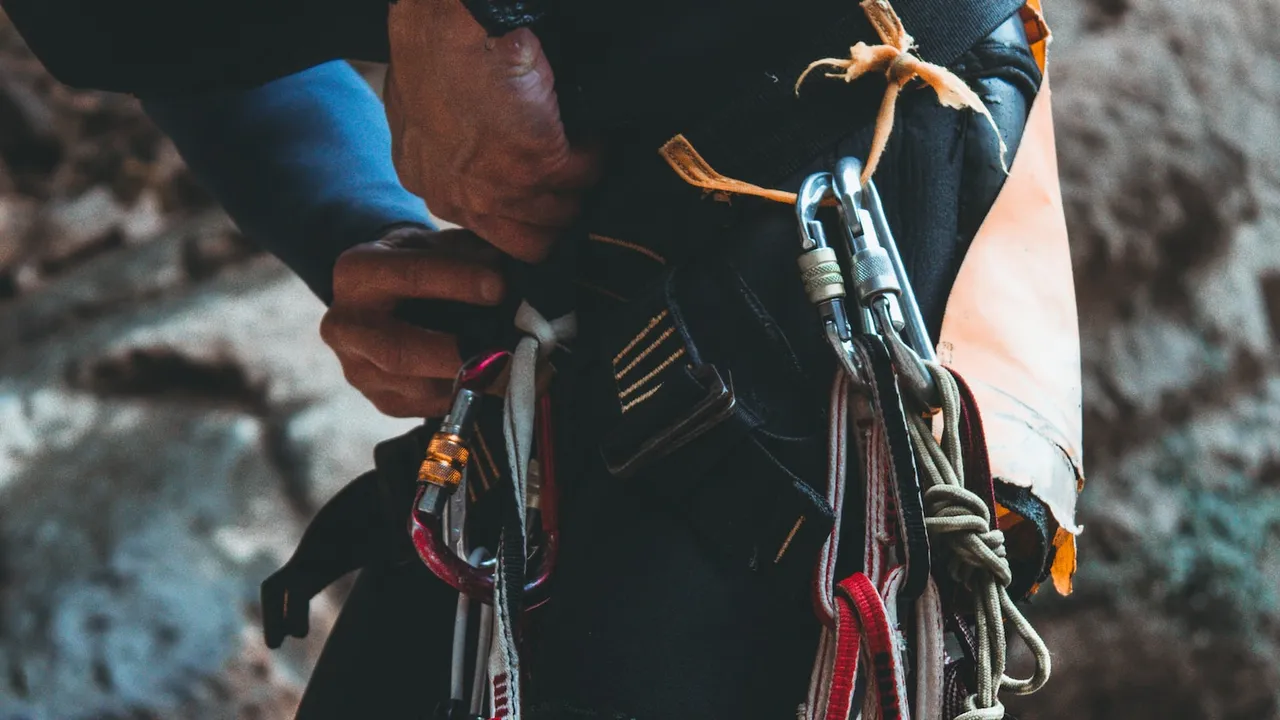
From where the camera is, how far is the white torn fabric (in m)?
0.62

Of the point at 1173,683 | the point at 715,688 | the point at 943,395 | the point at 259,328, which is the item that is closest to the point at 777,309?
the point at 943,395

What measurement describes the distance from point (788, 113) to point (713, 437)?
0.20 m

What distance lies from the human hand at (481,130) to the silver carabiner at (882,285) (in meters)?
0.16

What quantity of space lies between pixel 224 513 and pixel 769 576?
5.16ft

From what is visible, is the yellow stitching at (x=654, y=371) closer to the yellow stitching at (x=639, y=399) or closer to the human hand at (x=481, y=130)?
the yellow stitching at (x=639, y=399)

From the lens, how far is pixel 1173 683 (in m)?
1.85

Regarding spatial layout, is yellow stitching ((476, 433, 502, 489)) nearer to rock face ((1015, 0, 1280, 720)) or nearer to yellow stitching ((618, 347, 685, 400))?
yellow stitching ((618, 347, 685, 400))

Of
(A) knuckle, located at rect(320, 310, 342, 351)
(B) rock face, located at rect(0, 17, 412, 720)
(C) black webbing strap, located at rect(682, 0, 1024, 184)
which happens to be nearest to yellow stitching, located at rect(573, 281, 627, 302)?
(C) black webbing strap, located at rect(682, 0, 1024, 184)

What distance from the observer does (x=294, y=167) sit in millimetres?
934

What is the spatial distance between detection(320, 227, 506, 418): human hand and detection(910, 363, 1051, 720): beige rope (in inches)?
12.3

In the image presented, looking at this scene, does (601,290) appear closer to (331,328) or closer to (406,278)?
(406,278)

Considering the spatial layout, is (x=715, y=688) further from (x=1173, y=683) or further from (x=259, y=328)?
(x=259, y=328)

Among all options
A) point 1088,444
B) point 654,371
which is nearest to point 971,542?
point 654,371

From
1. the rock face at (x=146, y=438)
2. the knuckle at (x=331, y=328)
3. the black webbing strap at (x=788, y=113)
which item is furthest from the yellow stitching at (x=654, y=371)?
the rock face at (x=146, y=438)
